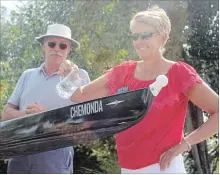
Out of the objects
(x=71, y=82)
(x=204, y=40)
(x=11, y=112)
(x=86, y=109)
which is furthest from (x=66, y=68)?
(x=204, y=40)

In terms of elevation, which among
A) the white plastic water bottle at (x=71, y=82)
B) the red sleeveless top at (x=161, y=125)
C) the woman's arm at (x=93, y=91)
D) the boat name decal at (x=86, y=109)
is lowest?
the red sleeveless top at (x=161, y=125)

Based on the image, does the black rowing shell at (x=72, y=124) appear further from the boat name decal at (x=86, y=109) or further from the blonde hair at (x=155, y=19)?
the blonde hair at (x=155, y=19)

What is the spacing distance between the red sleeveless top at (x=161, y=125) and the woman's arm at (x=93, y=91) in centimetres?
16

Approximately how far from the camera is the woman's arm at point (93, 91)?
49.9 inches

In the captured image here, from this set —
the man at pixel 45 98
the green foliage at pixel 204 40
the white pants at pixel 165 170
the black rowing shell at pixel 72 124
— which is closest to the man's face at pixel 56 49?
the man at pixel 45 98

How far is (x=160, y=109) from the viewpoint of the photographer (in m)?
1.09

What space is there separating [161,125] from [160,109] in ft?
0.13

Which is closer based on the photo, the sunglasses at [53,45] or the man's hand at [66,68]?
the man's hand at [66,68]

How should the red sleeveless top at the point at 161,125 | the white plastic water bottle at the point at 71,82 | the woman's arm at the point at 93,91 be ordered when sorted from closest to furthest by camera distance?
the red sleeveless top at the point at 161,125 < the woman's arm at the point at 93,91 < the white plastic water bottle at the point at 71,82

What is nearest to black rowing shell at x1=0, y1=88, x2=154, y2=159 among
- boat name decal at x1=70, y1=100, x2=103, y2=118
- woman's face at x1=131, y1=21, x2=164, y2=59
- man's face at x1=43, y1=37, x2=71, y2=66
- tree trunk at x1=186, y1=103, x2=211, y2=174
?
boat name decal at x1=70, y1=100, x2=103, y2=118

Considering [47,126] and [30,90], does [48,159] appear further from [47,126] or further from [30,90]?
[30,90]

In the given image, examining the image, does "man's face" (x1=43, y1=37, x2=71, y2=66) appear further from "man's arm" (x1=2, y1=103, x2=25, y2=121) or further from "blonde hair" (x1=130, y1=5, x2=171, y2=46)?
"blonde hair" (x1=130, y1=5, x2=171, y2=46)

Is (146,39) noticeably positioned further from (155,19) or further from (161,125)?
(161,125)

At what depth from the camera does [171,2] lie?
12.5ft
